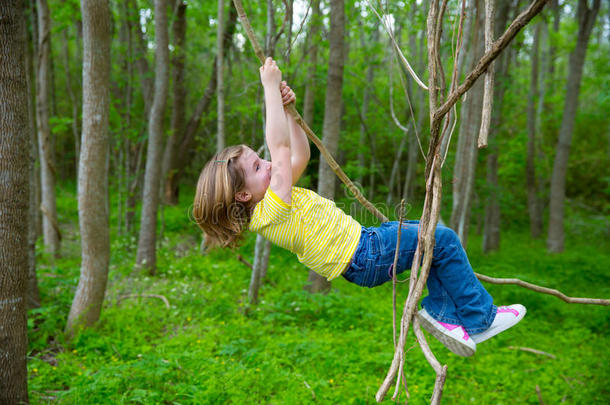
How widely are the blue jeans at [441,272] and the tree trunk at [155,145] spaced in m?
4.52

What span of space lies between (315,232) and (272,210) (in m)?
0.23

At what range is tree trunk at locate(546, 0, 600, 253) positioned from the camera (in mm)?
7488

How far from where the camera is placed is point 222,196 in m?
2.06

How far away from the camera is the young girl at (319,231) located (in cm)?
178

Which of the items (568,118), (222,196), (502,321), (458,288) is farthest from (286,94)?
(568,118)

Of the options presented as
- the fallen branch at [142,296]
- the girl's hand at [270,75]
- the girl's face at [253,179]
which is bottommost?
the fallen branch at [142,296]

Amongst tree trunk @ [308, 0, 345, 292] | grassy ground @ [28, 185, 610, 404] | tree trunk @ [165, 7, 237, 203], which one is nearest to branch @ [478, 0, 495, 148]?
grassy ground @ [28, 185, 610, 404]

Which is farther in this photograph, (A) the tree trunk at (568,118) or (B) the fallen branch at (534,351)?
(A) the tree trunk at (568,118)

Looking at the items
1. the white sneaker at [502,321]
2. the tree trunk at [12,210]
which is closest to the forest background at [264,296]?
the tree trunk at [12,210]

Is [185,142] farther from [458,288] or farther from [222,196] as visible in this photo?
[458,288]

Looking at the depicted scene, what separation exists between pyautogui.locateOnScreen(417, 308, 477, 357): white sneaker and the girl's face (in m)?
0.94

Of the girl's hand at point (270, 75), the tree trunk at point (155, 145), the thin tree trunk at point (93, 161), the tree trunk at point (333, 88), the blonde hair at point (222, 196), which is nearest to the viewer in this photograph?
the girl's hand at point (270, 75)

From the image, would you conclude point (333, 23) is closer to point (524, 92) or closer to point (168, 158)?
point (168, 158)

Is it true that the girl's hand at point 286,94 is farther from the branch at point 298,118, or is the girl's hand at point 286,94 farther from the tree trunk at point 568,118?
the tree trunk at point 568,118
